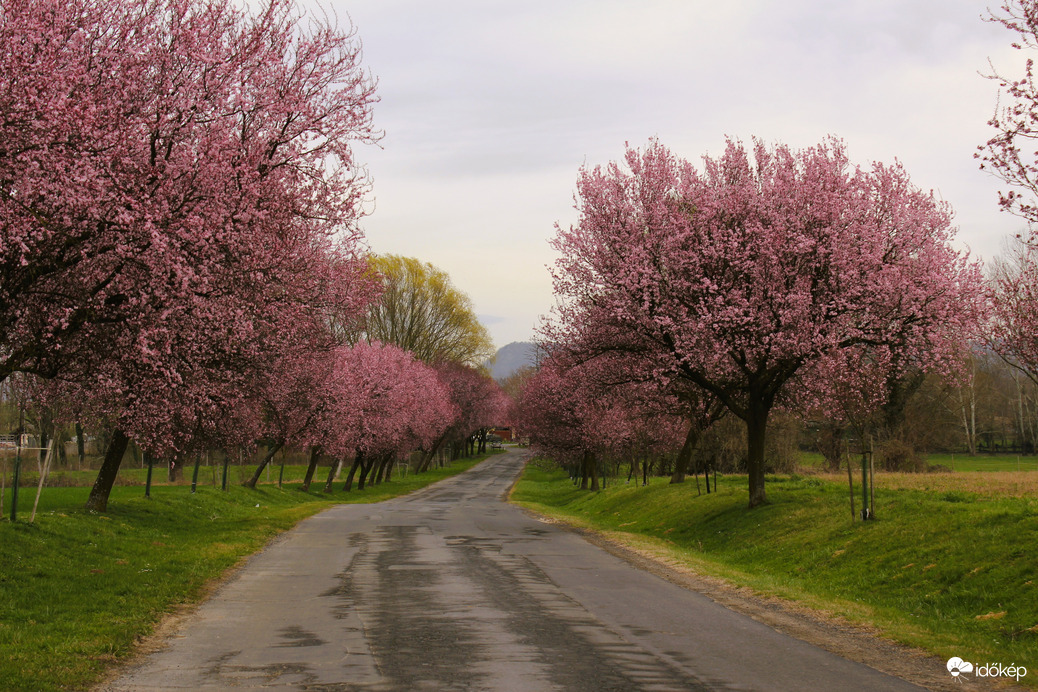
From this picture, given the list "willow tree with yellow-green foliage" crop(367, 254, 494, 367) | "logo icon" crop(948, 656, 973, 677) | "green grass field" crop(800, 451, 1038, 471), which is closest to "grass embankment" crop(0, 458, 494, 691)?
"logo icon" crop(948, 656, 973, 677)

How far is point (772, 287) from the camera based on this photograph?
23.2 m

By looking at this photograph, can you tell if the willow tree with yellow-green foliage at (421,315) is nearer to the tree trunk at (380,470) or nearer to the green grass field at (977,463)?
the tree trunk at (380,470)

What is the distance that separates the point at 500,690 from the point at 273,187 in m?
13.7

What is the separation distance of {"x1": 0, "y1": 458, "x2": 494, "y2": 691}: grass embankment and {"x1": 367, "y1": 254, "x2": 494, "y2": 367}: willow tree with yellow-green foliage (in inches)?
2015

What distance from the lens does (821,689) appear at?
26.1ft

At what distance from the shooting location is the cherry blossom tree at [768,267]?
2277 cm

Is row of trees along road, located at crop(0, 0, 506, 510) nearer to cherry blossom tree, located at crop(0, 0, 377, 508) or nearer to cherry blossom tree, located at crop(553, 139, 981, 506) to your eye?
cherry blossom tree, located at crop(0, 0, 377, 508)

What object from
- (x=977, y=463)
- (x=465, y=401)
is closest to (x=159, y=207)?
(x=977, y=463)

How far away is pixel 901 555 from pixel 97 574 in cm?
1472

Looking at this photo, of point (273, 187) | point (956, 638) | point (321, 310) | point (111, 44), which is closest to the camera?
point (956, 638)

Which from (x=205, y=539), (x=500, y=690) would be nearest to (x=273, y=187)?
(x=205, y=539)

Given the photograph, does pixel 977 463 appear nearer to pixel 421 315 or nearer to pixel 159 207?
pixel 421 315

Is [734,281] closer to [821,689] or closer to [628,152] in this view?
[628,152]

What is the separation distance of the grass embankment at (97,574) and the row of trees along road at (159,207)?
2599mm
